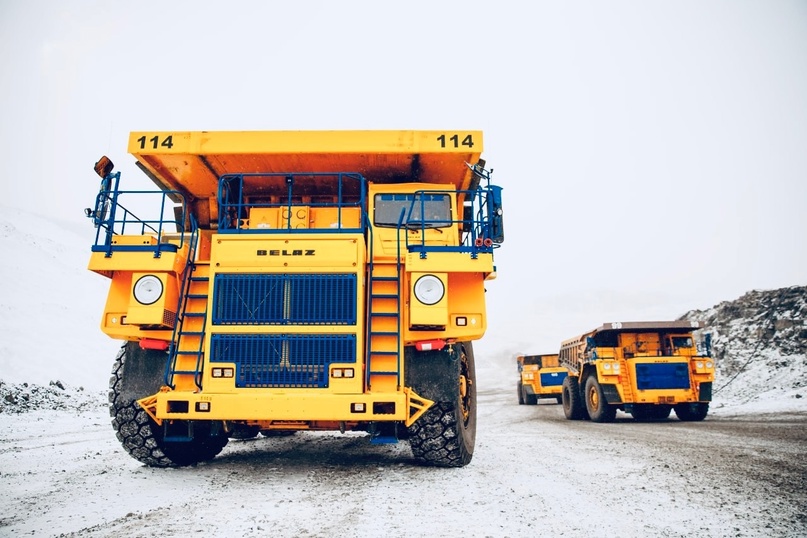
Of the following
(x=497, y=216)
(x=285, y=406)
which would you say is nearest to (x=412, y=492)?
(x=285, y=406)

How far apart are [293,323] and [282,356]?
0.31 m

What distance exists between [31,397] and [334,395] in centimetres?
1146

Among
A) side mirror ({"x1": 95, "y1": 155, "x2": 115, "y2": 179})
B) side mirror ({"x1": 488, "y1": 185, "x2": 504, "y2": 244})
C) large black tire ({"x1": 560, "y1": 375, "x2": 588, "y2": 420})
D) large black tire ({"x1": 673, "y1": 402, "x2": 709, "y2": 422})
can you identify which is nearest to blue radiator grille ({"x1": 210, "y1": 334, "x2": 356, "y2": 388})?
side mirror ({"x1": 488, "y1": 185, "x2": 504, "y2": 244})

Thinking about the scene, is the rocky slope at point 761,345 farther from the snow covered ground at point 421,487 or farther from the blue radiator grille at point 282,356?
the blue radiator grille at point 282,356

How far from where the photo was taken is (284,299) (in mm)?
4871

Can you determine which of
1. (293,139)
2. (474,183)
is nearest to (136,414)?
(293,139)

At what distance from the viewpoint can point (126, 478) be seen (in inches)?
193

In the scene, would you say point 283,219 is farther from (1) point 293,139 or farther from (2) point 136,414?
(2) point 136,414

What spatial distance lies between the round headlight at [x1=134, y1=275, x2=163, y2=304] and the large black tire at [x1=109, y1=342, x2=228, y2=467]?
0.55m

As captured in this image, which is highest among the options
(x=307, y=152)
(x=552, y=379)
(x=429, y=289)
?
(x=307, y=152)

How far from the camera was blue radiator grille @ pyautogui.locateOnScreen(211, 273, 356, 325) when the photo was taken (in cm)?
483

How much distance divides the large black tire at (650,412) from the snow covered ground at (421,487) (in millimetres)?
2615

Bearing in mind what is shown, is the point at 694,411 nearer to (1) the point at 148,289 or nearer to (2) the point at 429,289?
(2) the point at 429,289

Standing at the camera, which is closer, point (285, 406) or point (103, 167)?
point (285, 406)
